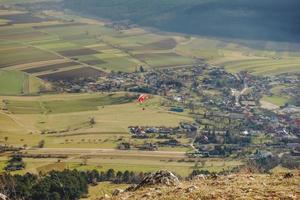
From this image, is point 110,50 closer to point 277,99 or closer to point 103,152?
point 277,99

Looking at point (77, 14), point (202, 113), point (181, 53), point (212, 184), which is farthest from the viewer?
point (77, 14)

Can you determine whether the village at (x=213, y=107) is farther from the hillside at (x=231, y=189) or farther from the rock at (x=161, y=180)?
the hillside at (x=231, y=189)

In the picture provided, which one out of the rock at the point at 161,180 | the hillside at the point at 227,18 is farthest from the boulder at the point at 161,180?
the hillside at the point at 227,18

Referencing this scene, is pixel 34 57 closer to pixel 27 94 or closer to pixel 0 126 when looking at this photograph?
pixel 27 94

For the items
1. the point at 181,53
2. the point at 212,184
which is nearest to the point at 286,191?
the point at 212,184

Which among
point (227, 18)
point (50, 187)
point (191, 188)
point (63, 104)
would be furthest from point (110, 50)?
point (191, 188)

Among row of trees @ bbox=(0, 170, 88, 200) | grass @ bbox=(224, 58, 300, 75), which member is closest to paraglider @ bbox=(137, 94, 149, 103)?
grass @ bbox=(224, 58, 300, 75)
